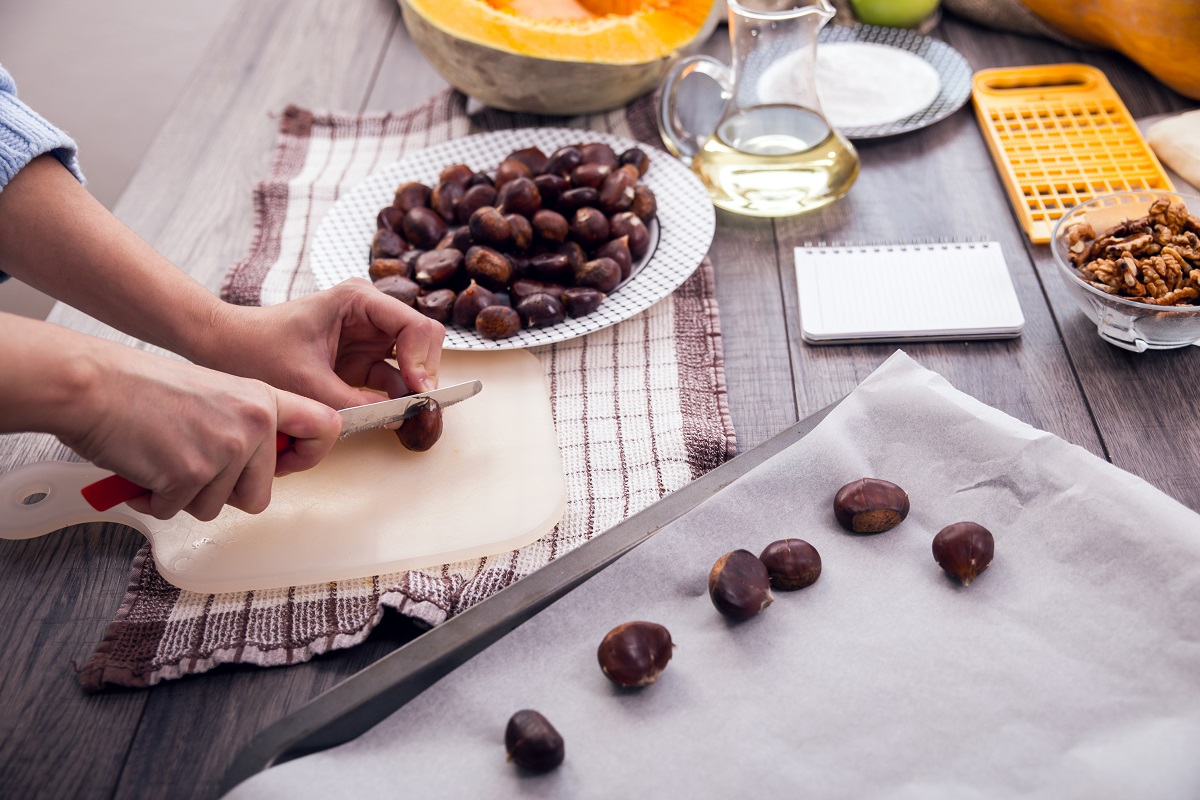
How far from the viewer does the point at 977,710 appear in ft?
2.35

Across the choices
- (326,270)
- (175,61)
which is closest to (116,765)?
(326,270)

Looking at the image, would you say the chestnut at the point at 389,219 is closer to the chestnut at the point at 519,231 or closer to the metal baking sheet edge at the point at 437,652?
the chestnut at the point at 519,231

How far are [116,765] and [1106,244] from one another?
1120mm

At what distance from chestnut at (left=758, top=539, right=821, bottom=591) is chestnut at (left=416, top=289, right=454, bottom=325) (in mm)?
518

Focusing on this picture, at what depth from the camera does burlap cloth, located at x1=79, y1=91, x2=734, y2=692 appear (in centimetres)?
85

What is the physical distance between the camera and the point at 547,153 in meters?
1.45

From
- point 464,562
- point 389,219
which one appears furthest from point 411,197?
point 464,562

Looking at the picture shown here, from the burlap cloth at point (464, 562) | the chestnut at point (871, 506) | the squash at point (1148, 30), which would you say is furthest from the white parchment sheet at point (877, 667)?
the squash at point (1148, 30)

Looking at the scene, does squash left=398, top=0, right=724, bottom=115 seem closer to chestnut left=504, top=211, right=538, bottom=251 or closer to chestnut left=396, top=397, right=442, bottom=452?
chestnut left=504, top=211, right=538, bottom=251

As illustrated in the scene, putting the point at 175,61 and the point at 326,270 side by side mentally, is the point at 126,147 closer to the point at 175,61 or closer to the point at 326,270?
the point at 175,61

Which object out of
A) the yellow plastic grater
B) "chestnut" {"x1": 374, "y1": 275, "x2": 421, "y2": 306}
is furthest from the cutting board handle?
the yellow plastic grater

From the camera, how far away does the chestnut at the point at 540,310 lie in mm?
1130

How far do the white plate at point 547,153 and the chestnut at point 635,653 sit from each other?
44 cm

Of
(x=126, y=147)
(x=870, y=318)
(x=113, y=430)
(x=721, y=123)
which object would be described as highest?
(x=113, y=430)
